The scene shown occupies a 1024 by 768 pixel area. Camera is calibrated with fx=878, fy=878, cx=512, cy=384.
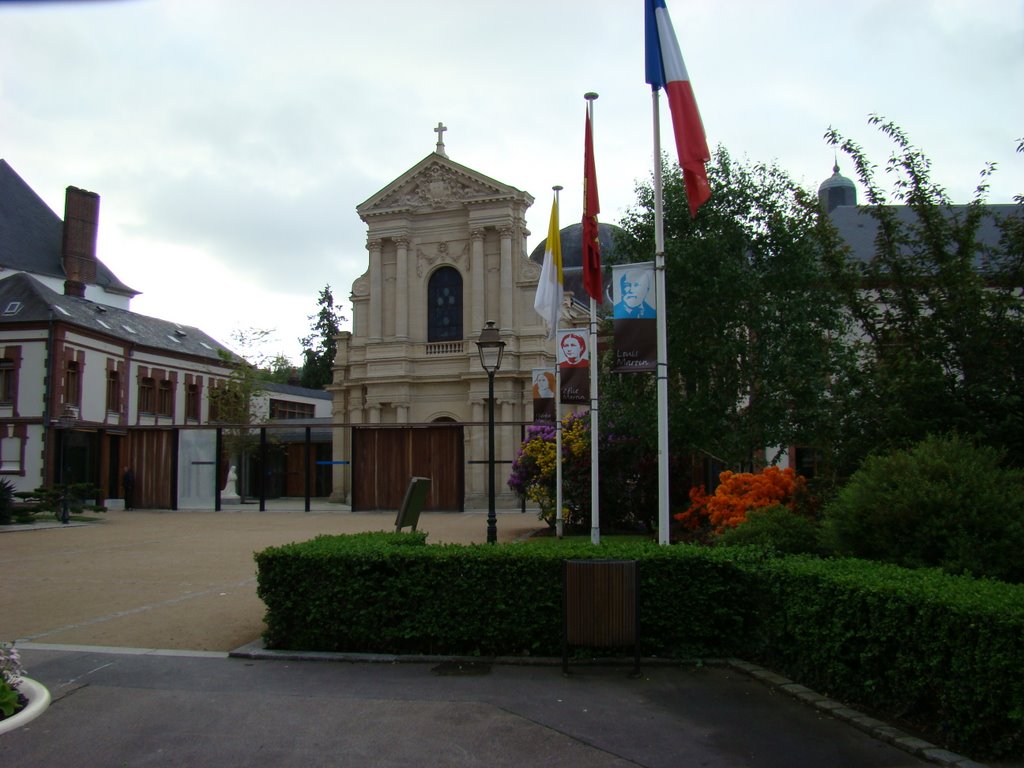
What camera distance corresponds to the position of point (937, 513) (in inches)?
312

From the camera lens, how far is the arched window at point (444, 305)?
43219 mm

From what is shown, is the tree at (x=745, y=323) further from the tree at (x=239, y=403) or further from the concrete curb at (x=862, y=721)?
the tree at (x=239, y=403)

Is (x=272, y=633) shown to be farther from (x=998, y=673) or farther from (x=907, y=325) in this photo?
(x=907, y=325)

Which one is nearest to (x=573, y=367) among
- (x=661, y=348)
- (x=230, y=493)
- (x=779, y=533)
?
(x=661, y=348)

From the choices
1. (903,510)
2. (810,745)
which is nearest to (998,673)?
(810,745)

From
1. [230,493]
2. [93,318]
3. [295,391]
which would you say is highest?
[93,318]

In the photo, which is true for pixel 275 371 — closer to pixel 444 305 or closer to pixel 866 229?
pixel 444 305

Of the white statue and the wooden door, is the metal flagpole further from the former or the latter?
the white statue

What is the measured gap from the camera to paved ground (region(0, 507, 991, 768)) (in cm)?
562

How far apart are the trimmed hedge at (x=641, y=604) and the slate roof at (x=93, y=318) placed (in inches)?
1352

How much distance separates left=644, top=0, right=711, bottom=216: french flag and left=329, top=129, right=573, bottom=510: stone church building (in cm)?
2921

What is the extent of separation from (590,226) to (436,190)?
3062cm

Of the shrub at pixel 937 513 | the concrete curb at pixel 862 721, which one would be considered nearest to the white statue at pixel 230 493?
the shrub at pixel 937 513

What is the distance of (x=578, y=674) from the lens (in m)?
7.57
